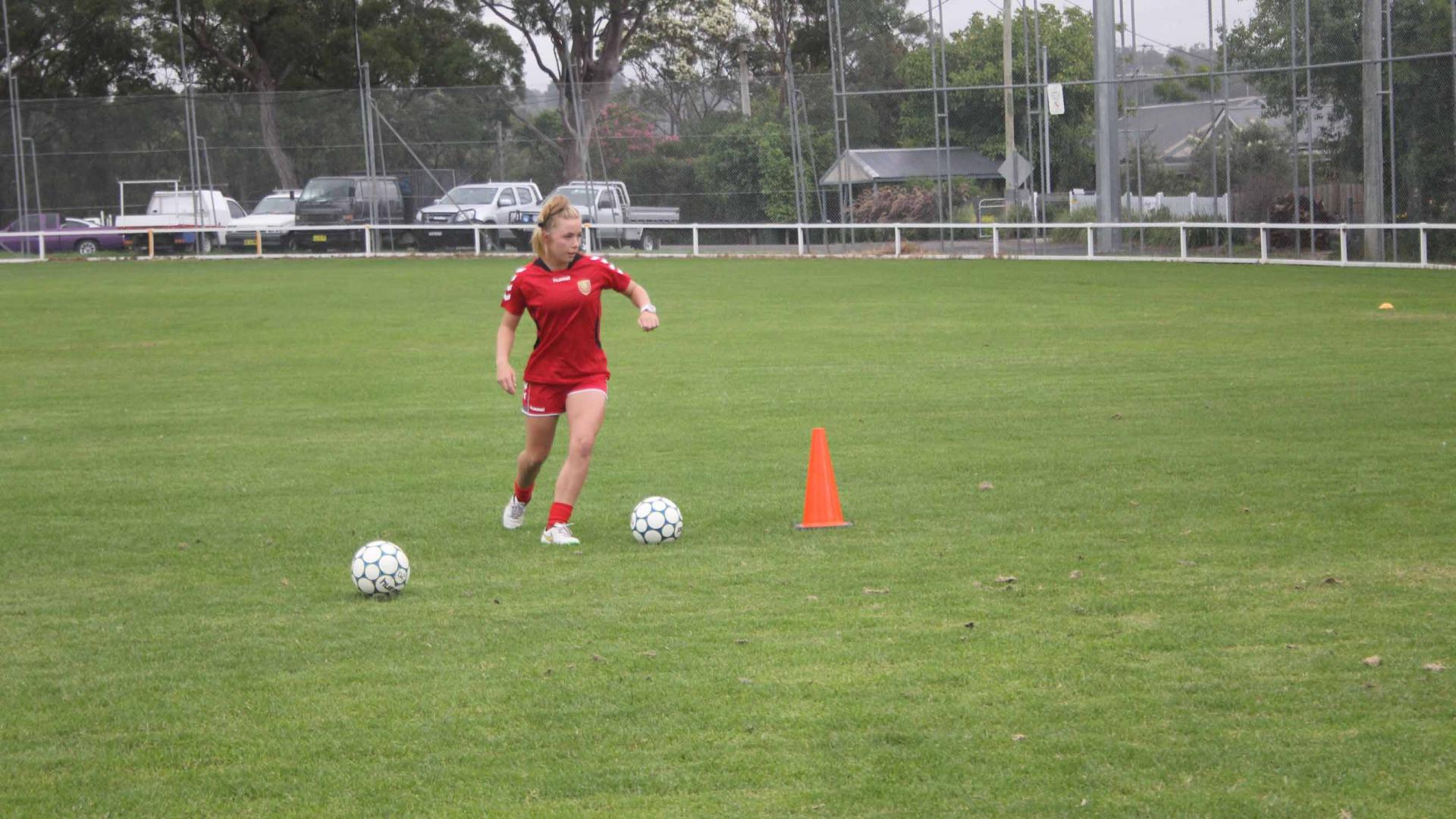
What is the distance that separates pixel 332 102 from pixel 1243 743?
43661mm

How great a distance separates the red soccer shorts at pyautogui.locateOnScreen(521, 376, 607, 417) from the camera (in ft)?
27.4

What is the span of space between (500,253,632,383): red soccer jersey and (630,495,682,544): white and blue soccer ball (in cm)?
81

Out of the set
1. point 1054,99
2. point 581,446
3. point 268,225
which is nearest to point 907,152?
point 1054,99

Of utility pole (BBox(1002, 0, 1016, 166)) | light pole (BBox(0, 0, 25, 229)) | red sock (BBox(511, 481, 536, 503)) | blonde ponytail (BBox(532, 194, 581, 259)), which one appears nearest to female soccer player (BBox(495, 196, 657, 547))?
blonde ponytail (BBox(532, 194, 581, 259))

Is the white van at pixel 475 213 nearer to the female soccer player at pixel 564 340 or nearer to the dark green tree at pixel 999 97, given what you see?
the dark green tree at pixel 999 97

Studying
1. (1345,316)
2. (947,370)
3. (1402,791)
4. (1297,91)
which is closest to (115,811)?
(1402,791)

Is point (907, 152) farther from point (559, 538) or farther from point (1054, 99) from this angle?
point (559, 538)

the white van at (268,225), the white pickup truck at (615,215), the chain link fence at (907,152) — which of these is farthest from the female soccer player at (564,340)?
the white van at (268,225)

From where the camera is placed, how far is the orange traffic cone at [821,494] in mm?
8367

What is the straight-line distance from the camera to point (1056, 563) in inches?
291

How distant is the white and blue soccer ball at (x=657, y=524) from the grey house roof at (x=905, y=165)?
32161 mm

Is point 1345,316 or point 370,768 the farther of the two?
point 1345,316

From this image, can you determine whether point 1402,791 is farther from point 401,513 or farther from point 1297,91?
point 1297,91

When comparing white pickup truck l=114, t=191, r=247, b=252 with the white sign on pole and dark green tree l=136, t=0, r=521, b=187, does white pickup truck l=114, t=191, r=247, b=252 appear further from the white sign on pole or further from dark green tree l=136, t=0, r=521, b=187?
the white sign on pole
